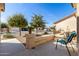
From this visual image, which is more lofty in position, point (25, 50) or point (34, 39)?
point (34, 39)

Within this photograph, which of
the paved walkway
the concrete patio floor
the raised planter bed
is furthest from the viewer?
the raised planter bed

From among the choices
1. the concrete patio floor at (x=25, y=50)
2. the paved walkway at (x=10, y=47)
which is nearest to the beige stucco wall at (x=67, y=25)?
the concrete patio floor at (x=25, y=50)

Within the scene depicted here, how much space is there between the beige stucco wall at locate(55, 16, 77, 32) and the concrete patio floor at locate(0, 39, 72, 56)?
0.86 meters

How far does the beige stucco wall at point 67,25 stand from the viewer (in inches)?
255

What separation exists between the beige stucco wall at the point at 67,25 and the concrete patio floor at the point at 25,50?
86 cm

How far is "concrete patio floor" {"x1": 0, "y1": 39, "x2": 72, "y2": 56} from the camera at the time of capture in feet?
20.5

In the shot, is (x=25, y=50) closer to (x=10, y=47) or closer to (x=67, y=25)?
(x=10, y=47)

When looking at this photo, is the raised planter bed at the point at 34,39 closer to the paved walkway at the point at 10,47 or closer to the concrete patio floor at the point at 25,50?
the concrete patio floor at the point at 25,50

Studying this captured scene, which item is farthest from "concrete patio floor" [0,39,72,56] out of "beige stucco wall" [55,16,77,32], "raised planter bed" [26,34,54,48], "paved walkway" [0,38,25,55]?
"beige stucco wall" [55,16,77,32]

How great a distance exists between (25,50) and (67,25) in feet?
6.74

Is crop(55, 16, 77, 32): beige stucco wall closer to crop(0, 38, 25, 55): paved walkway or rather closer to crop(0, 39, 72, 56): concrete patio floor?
crop(0, 39, 72, 56): concrete patio floor

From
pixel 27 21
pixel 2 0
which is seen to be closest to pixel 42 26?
pixel 27 21

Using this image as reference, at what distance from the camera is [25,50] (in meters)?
6.64

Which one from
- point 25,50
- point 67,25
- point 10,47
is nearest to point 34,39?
point 25,50
